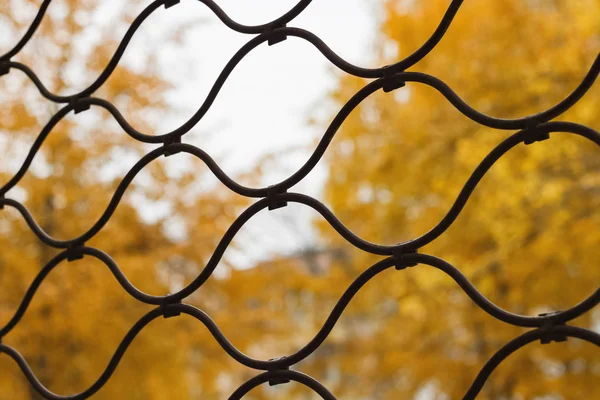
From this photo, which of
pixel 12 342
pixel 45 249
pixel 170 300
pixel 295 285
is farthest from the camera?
pixel 295 285

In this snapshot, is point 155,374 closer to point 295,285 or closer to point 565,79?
point 295,285

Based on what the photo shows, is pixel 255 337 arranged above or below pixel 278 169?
below

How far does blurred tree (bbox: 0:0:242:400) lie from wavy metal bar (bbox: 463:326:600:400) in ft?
9.06

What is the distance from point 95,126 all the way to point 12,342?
1104mm

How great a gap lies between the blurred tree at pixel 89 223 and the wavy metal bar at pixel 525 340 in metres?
2.76

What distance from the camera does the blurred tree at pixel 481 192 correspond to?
2.97 metres

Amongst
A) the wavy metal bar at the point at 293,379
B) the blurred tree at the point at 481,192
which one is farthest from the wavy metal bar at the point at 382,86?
the blurred tree at the point at 481,192

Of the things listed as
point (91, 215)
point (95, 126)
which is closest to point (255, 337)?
point (91, 215)

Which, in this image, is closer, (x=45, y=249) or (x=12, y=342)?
(x=12, y=342)

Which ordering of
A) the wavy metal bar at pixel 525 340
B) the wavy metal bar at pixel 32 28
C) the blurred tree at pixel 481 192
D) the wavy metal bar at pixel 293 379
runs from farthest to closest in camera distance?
the blurred tree at pixel 481 192 → the wavy metal bar at pixel 32 28 → the wavy metal bar at pixel 293 379 → the wavy metal bar at pixel 525 340

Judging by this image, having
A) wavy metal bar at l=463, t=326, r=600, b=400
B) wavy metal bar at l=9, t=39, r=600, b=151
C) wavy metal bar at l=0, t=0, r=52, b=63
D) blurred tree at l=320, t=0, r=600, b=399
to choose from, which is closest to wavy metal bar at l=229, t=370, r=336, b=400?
wavy metal bar at l=463, t=326, r=600, b=400

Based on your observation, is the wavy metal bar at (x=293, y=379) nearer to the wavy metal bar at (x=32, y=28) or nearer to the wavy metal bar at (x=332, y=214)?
the wavy metal bar at (x=332, y=214)

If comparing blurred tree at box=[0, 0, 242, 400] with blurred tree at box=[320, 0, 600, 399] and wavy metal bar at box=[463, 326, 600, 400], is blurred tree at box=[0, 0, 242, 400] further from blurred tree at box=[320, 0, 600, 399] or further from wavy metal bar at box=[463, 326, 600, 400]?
wavy metal bar at box=[463, 326, 600, 400]

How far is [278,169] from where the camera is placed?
3.96m
